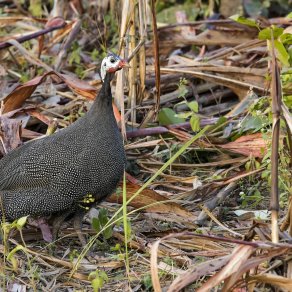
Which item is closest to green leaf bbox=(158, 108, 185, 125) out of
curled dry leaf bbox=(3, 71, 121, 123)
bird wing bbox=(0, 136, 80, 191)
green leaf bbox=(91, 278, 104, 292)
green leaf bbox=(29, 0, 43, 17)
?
curled dry leaf bbox=(3, 71, 121, 123)

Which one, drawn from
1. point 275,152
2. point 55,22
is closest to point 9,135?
point 55,22

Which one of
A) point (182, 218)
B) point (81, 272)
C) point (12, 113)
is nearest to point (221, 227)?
point (182, 218)

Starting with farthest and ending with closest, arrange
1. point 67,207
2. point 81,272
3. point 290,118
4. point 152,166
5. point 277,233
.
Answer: point 152,166
point 67,207
point 81,272
point 290,118
point 277,233

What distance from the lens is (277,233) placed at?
A: 10.5ft

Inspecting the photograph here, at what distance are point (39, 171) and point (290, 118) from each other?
1.36 metres

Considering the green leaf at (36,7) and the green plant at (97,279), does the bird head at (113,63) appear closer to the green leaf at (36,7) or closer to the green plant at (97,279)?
the green plant at (97,279)

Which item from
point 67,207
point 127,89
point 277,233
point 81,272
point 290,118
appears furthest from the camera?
point 127,89

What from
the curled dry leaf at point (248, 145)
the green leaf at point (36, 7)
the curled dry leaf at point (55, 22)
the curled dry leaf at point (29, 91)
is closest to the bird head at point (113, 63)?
the curled dry leaf at point (29, 91)

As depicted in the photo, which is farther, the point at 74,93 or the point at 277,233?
the point at 74,93

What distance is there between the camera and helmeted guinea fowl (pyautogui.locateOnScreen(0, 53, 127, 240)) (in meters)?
4.19

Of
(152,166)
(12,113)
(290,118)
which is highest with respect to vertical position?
(290,118)

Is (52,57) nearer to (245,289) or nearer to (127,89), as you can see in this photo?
(127,89)

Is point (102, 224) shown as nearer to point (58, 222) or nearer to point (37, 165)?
point (58, 222)

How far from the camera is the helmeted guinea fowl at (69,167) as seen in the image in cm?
419
